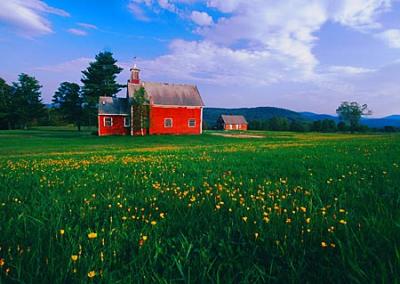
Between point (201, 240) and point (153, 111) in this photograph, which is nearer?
point (201, 240)

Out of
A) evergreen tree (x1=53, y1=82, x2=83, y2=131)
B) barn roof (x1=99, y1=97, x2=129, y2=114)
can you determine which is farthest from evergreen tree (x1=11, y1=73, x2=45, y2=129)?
barn roof (x1=99, y1=97, x2=129, y2=114)

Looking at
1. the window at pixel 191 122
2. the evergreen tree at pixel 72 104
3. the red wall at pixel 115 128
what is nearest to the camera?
the red wall at pixel 115 128

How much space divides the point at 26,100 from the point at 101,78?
26557 millimetres

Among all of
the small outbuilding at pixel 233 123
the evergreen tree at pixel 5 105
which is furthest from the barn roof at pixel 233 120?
the evergreen tree at pixel 5 105

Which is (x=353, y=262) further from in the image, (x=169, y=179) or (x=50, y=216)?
(x=169, y=179)

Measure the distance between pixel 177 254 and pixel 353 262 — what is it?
1.28 meters

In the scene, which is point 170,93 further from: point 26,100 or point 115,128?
point 26,100

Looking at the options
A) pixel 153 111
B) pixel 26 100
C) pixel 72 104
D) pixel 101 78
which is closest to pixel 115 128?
pixel 153 111

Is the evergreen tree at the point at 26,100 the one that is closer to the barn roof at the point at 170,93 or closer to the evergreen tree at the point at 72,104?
the evergreen tree at the point at 72,104

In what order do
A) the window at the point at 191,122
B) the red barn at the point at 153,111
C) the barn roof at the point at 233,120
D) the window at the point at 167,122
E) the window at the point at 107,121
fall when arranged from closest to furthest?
the red barn at the point at 153,111 → the window at the point at 107,121 → the window at the point at 167,122 → the window at the point at 191,122 → the barn roof at the point at 233,120

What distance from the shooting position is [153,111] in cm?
4203

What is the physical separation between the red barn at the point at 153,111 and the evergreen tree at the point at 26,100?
38350 millimetres

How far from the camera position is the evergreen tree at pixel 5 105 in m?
64.9

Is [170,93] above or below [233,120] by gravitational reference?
above
